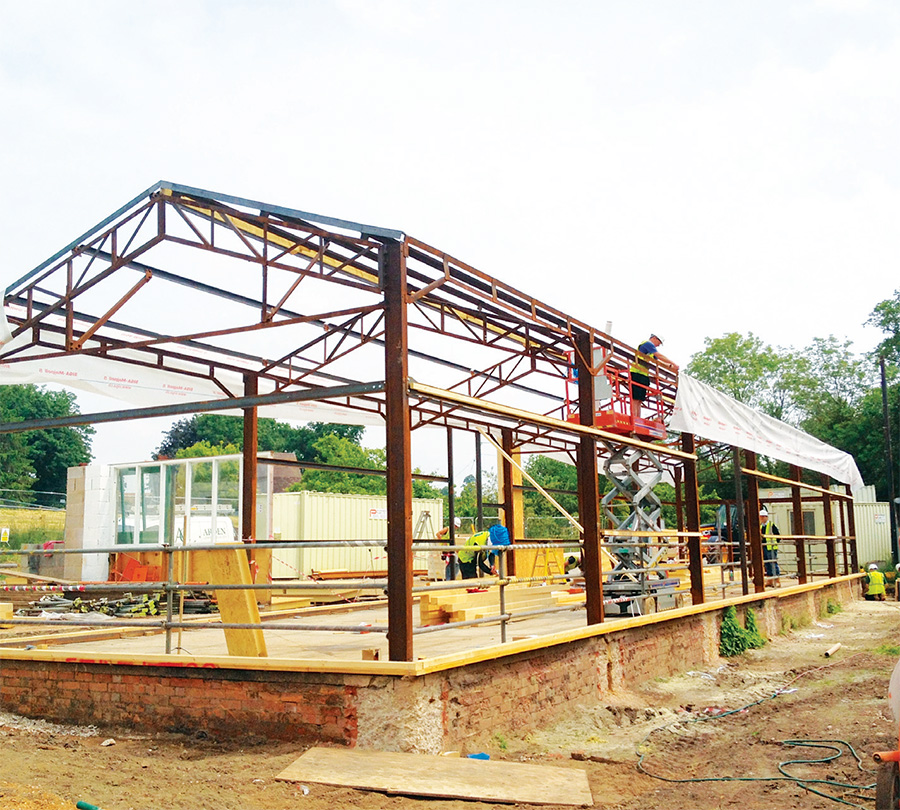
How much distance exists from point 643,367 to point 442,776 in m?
8.31

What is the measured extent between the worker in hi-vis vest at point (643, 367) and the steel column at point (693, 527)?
2.89 feet

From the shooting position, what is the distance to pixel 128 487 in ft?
68.9

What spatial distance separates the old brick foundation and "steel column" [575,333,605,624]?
15.3 inches

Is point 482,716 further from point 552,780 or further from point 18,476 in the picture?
point 18,476

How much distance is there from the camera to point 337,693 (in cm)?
721

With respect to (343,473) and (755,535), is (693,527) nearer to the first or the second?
(755,535)

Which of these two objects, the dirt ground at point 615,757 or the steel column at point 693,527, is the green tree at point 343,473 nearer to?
the steel column at point 693,527

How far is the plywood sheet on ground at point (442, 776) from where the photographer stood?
20.2 ft

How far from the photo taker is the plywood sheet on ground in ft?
20.2

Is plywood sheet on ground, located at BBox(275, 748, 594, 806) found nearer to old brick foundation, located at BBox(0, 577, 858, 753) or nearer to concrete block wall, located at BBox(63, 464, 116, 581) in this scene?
old brick foundation, located at BBox(0, 577, 858, 753)

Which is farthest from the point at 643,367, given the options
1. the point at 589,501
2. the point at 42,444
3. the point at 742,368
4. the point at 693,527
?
the point at 42,444

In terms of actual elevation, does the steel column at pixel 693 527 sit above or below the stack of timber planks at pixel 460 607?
above

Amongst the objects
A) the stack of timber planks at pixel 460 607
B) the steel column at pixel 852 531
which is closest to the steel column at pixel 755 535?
the stack of timber planks at pixel 460 607

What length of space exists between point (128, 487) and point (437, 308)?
13398 mm
